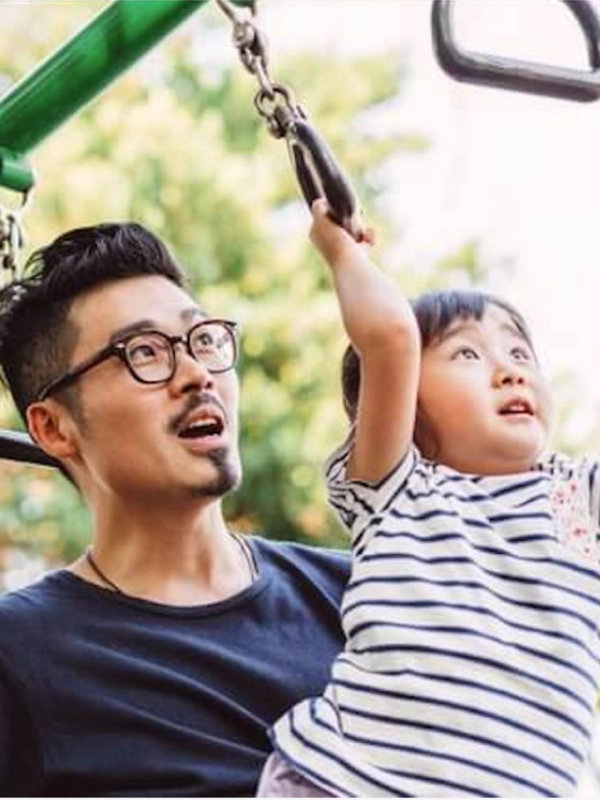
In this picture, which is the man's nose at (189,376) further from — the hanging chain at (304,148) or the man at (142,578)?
the hanging chain at (304,148)

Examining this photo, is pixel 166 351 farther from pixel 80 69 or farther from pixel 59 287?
pixel 80 69

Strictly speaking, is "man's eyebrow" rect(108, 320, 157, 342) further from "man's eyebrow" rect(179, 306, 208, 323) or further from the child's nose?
the child's nose

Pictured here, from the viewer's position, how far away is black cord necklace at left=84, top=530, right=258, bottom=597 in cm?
103

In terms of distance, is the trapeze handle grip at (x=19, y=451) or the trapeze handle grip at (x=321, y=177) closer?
the trapeze handle grip at (x=321, y=177)

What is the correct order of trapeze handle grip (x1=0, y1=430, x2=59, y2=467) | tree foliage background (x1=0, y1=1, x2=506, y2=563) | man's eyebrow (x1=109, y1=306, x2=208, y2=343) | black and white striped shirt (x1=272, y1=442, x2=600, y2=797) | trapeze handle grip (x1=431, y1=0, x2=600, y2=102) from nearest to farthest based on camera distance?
black and white striped shirt (x1=272, y1=442, x2=600, y2=797), trapeze handle grip (x1=431, y1=0, x2=600, y2=102), man's eyebrow (x1=109, y1=306, x2=208, y2=343), trapeze handle grip (x1=0, y1=430, x2=59, y2=467), tree foliage background (x1=0, y1=1, x2=506, y2=563)

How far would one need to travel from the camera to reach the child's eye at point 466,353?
3.04 ft

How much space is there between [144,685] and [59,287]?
0.86 feet

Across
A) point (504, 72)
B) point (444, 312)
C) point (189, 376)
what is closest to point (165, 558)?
point (189, 376)

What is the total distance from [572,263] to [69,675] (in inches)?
135

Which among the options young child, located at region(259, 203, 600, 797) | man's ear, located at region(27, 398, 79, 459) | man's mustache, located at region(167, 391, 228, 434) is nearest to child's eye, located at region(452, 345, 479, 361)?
young child, located at region(259, 203, 600, 797)

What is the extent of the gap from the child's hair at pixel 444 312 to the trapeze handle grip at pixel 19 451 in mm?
240

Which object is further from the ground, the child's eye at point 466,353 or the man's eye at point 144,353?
the child's eye at point 466,353

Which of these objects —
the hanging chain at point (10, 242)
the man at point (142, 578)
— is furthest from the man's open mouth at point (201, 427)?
the hanging chain at point (10, 242)

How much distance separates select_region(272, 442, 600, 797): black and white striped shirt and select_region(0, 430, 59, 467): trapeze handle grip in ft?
0.97
